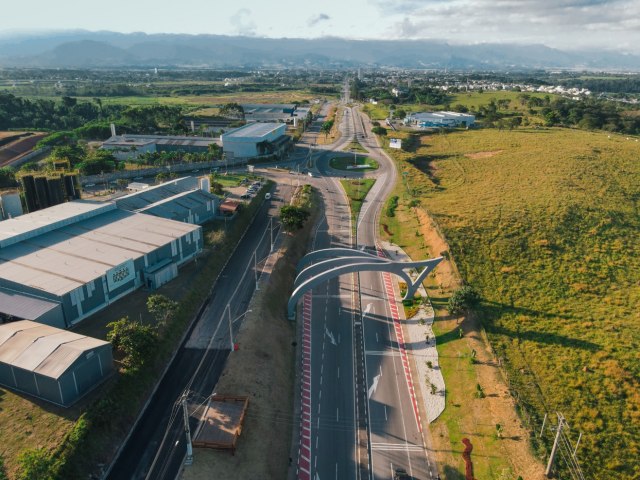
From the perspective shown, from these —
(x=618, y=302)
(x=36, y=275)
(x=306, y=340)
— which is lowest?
(x=306, y=340)

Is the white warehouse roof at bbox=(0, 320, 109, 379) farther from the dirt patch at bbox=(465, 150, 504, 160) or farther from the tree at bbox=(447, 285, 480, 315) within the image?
the dirt patch at bbox=(465, 150, 504, 160)

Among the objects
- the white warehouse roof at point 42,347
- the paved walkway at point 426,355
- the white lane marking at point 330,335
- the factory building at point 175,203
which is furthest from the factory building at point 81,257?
the paved walkway at point 426,355

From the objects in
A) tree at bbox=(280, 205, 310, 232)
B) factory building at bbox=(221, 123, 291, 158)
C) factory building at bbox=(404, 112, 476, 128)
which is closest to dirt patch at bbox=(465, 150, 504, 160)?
factory building at bbox=(404, 112, 476, 128)

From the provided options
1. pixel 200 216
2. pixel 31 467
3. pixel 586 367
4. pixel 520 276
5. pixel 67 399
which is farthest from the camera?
pixel 200 216

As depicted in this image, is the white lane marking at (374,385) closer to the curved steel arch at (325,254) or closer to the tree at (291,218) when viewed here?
the curved steel arch at (325,254)

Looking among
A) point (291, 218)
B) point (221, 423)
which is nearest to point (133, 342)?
point (221, 423)

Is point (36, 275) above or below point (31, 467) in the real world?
above

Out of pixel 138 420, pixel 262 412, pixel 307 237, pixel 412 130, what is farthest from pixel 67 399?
pixel 412 130

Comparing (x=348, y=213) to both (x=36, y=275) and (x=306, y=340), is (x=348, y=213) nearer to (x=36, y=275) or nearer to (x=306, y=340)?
(x=306, y=340)
